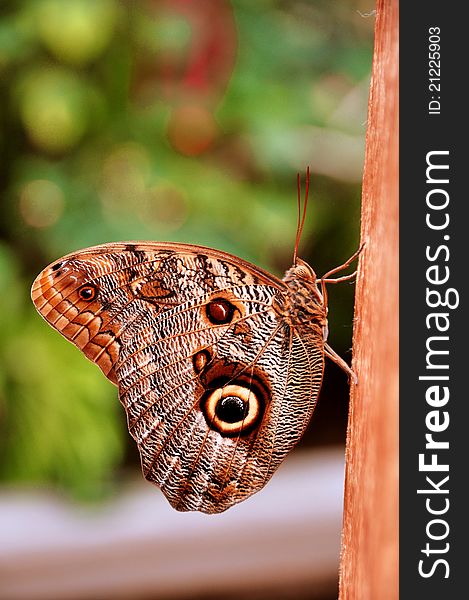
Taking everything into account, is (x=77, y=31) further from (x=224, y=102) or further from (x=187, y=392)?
(x=187, y=392)

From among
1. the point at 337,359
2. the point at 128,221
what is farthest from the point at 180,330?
the point at 128,221

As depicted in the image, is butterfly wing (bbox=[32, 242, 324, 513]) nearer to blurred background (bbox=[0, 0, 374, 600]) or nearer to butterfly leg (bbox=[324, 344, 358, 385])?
butterfly leg (bbox=[324, 344, 358, 385])

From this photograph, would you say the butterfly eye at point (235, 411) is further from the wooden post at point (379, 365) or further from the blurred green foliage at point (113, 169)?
the blurred green foliage at point (113, 169)

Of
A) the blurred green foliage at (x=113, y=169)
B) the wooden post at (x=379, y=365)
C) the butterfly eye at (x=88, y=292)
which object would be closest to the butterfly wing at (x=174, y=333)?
the butterfly eye at (x=88, y=292)

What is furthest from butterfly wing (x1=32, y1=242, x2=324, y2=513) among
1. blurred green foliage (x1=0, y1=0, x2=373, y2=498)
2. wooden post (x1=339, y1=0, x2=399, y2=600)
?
blurred green foliage (x1=0, y1=0, x2=373, y2=498)

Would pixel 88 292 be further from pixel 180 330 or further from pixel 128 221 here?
pixel 128 221

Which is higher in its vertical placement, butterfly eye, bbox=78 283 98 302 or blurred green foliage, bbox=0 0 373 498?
blurred green foliage, bbox=0 0 373 498

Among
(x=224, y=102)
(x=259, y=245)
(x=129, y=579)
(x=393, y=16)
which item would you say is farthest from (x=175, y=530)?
(x=393, y=16)
